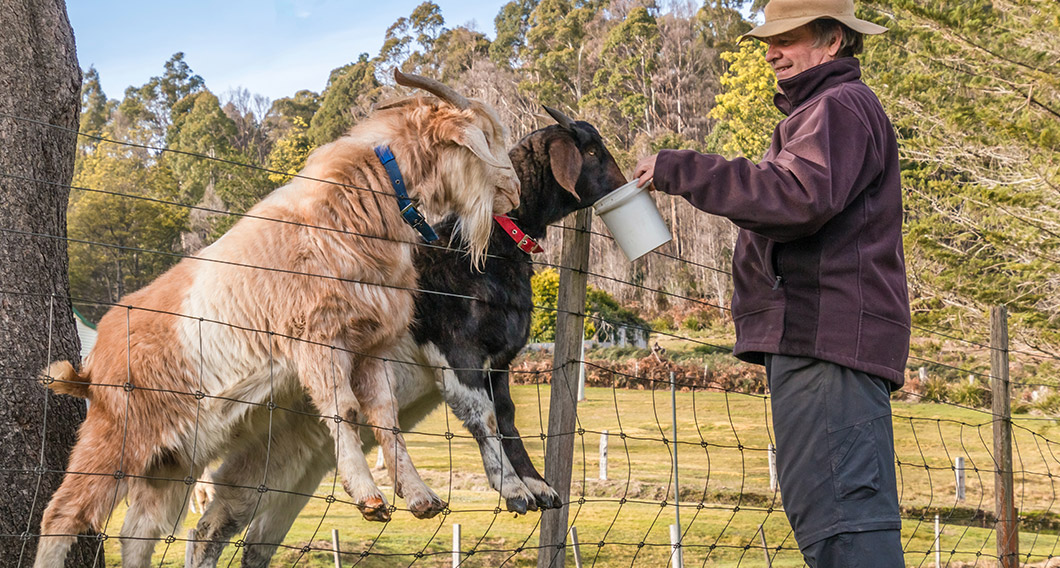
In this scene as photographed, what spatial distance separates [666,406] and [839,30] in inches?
759

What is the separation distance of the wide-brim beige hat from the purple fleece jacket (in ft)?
0.46

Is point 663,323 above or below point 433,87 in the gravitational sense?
below

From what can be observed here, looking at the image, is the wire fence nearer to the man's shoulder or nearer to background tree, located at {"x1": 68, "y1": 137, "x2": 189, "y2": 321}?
the man's shoulder

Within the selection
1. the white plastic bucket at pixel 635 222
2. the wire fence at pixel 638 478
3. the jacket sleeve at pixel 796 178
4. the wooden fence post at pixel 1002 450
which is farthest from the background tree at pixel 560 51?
the jacket sleeve at pixel 796 178

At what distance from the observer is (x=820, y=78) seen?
2863 millimetres

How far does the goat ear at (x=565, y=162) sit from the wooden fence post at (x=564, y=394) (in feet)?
1.67

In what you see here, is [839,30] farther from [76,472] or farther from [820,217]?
[76,472]

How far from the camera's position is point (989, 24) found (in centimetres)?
1656

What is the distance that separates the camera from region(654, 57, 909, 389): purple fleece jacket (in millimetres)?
2590

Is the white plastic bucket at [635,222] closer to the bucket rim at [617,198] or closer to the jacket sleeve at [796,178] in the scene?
the bucket rim at [617,198]

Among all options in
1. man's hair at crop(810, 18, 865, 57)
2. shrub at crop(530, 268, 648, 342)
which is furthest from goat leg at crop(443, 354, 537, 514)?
shrub at crop(530, 268, 648, 342)

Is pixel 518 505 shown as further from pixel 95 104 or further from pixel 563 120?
pixel 95 104

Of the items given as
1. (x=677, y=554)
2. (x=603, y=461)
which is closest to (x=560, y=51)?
(x=603, y=461)

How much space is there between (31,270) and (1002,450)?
5447 millimetres
